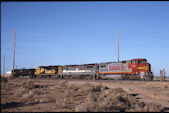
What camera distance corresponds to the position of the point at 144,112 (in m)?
8.40

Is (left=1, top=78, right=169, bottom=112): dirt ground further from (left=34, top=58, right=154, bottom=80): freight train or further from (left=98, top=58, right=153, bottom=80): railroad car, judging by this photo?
(left=34, top=58, right=154, bottom=80): freight train

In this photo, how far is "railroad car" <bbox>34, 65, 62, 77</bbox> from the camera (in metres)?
47.5

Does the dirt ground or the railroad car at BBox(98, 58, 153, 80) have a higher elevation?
the railroad car at BBox(98, 58, 153, 80)

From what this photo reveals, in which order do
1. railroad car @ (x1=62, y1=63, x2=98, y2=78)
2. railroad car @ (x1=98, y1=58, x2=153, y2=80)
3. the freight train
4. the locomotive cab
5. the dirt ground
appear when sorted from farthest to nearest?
railroad car @ (x1=62, y1=63, x2=98, y2=78) → the freight train → railroad car @ (x1=98, y1=58, x2=153, y2=80) → the locomotive cab → the dirt ground

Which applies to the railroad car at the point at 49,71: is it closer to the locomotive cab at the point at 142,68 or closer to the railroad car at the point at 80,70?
the railroad car at the point at 80,70

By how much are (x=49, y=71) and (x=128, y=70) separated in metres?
26.3

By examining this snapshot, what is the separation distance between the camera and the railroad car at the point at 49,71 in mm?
47500

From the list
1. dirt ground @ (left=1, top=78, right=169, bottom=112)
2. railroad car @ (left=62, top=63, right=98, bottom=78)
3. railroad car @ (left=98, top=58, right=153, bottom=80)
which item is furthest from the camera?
railroad car @ (left=62, top=63, right=98, bottom=78)

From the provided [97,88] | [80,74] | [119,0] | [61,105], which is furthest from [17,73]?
[119,0]

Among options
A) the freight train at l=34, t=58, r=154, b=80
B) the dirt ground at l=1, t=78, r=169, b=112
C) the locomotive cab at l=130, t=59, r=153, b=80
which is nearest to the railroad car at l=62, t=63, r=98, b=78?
the freight train at l=34, t=58, r=154, b=80

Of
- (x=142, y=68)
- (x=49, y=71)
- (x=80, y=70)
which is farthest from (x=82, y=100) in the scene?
(x=49, y=71)

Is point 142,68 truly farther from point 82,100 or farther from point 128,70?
point 82,100

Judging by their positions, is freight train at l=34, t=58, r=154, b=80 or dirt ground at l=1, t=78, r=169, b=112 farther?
freight train at l=34, t=58, r=154, b=80

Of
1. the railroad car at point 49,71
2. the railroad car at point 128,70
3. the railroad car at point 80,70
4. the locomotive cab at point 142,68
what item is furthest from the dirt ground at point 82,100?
the railroad car at point 49,71
